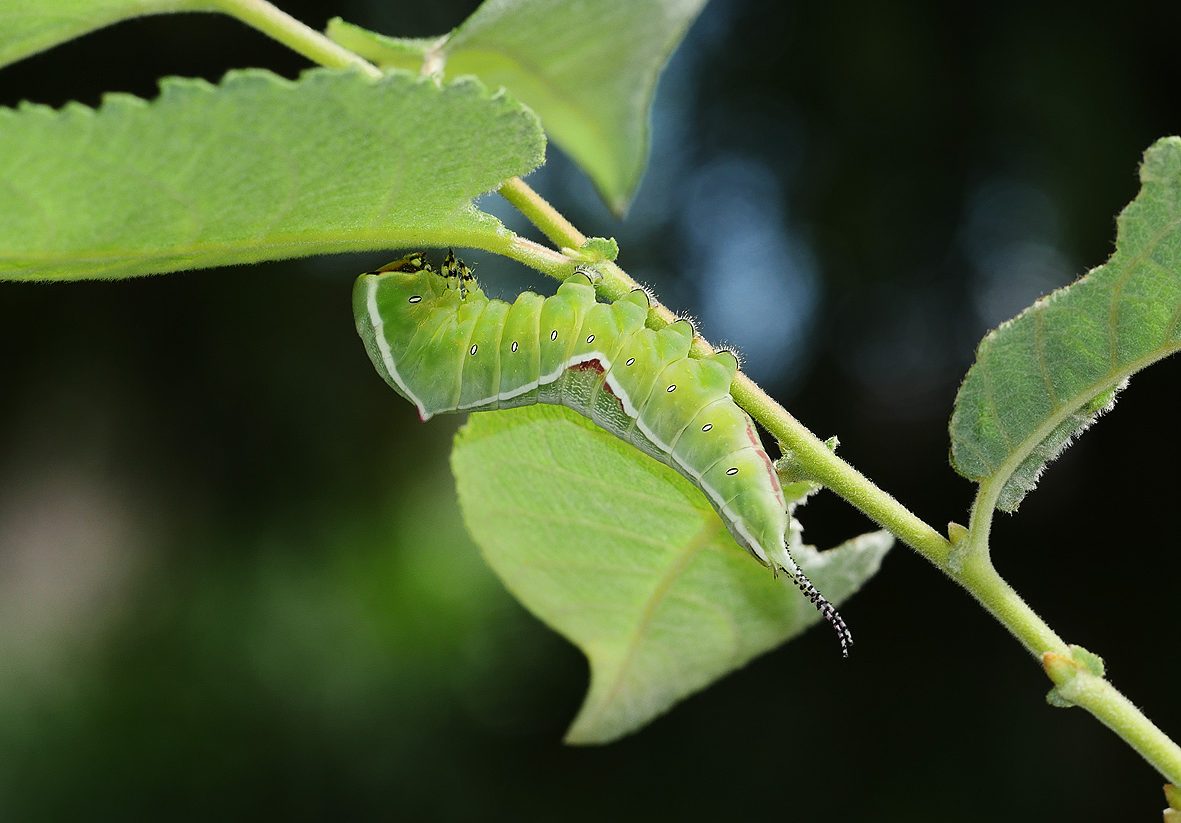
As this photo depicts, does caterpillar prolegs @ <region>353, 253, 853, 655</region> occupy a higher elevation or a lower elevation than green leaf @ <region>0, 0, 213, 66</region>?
lower

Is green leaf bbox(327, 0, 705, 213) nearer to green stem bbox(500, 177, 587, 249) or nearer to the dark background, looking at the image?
green stem bbox(500, 177, 587, 249)

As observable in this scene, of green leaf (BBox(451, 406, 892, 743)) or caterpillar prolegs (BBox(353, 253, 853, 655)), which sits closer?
caterpillar prolegs (BBox(353, 253, 853, 655))

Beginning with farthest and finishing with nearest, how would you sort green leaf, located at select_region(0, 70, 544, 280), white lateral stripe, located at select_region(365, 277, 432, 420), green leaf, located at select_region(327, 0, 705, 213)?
white lateral stripe, located at select_region(365, 277, 432, 420) → green leaf, located at select_region(327, 0, 705, 213) → green leaf, located at select_region(0, 70, 544, 280)

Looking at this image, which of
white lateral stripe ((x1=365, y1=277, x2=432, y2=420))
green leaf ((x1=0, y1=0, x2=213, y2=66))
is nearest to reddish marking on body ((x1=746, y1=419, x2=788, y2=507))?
white lateral stripe ((x1=365, y1=277, x2=432, y2=420))

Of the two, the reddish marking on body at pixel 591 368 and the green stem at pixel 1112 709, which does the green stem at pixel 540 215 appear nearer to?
the reddish marking on body at pixel 591 368

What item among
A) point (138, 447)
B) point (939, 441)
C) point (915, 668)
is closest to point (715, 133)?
point (939, 441)

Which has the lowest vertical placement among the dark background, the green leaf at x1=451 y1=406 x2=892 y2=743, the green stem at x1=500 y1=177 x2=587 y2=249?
the dark background

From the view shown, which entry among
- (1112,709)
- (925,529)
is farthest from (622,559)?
(1112,709)

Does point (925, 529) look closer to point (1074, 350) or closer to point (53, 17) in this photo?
point (1074, 350)
